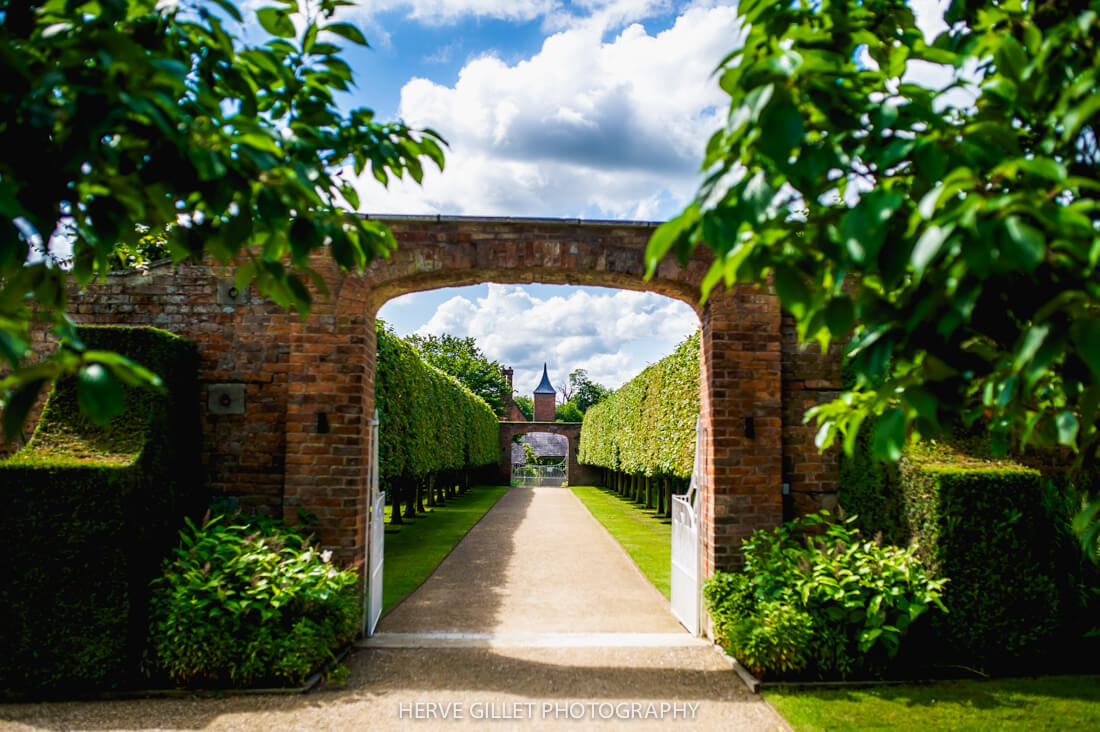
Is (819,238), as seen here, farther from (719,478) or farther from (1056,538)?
(1056,538)

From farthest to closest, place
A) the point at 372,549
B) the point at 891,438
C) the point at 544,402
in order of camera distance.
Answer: the point at 544,402, the point at 372,549, the point at 891,438

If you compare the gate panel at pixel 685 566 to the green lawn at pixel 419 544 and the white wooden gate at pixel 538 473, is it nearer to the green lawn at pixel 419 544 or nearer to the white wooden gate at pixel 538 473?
the green lawn at pixel 419 544

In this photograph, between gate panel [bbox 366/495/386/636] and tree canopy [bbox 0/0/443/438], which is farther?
gate panel [bbox 366/495/386/636]

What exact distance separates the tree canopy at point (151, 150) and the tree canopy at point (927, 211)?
1.08 meters

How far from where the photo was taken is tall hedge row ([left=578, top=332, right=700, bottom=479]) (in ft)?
41.2

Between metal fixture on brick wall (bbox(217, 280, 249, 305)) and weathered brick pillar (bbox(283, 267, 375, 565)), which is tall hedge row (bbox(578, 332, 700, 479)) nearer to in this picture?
weathered brick pillar (bbox(283, 267, 375, 565))

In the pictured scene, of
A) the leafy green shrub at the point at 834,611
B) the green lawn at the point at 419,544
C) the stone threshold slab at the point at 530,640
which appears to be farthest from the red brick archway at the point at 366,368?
the green lawn at the point at 419,544

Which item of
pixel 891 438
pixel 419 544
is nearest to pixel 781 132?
pixel 891 438

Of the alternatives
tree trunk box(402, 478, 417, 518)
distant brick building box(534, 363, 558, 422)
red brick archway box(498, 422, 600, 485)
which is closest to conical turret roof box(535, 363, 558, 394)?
distant brick building box(534, 363, 558, 422)

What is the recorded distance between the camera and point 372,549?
598 centimetres

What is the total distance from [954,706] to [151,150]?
545cm

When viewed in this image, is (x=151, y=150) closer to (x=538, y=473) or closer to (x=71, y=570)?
(x=71, y=570)

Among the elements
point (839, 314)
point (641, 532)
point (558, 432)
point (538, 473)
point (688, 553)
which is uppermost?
point (839, 314)

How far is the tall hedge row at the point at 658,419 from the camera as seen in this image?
12.6 m
